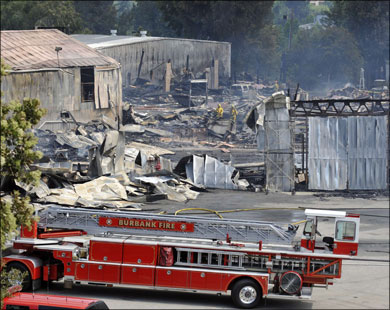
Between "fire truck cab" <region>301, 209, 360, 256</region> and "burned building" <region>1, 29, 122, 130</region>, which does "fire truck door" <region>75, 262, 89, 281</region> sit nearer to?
"fire truck cab" <region>301, 209, 360, 256</region>

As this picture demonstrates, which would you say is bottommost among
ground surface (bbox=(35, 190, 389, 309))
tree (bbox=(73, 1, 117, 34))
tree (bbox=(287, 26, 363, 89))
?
ground surface (bbox=(35, 190, 389, 309))

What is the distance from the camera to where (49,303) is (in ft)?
50.3

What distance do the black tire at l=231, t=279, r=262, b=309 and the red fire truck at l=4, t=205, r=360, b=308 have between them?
0.02m

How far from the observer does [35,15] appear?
3674 inches

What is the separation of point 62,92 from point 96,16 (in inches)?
2552

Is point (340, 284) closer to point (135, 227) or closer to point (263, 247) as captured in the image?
point (263, 247)

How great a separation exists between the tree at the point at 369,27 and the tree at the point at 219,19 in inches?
501

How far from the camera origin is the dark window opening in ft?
176

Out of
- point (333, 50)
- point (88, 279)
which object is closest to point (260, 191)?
point (88, 279)

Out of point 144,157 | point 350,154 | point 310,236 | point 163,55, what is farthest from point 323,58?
point 310,236

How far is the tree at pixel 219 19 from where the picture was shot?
101688 millimetres

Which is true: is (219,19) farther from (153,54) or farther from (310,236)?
(310,236)

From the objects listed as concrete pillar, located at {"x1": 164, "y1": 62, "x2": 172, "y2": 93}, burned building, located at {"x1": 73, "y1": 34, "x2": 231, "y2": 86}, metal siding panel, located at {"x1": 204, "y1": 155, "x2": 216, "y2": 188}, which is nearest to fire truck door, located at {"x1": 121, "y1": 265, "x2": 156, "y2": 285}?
metal siding panel, located at {"x1": 204, "y1": 155, "x2": 216, "y2": 188}

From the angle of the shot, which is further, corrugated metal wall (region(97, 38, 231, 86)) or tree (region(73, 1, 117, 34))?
tree (region(73, 1, 117, 34))
